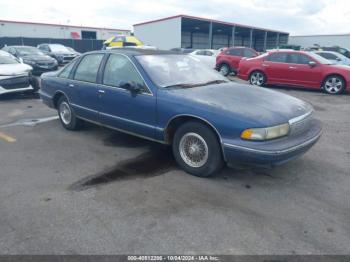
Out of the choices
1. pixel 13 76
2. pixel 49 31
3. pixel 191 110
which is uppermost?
pixel 49 31

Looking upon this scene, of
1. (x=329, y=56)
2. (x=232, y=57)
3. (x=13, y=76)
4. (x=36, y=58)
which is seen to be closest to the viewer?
(x=13, y=76)

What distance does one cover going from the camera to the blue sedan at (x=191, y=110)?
3.35 metres

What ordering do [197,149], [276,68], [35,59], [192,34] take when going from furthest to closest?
[192,34], [35,59], [276,68], [197,149]

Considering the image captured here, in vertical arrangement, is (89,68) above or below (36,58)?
above

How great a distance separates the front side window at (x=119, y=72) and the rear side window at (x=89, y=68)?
0.27 metres

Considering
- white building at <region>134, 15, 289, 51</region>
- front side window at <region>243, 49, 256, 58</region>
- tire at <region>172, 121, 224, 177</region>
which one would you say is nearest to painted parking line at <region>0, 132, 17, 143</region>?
tire at <region>172, 121, 224, 177</region>

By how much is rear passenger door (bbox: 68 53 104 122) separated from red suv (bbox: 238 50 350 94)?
8010 millimetres

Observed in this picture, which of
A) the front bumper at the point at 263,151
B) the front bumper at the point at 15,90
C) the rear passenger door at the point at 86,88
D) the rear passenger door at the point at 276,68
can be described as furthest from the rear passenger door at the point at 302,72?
the front bumper at the point at 15,90

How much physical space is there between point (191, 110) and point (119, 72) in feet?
5.10

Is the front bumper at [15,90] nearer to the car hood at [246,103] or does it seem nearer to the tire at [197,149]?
the car hood at [246,103]

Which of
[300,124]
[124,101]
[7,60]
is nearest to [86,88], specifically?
[124,101]

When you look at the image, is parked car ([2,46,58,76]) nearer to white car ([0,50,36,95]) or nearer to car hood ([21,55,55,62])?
car hood ([21,55,55,62])

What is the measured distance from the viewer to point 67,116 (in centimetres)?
581

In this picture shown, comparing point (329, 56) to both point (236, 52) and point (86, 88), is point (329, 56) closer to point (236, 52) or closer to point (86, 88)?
point (236, 52)
